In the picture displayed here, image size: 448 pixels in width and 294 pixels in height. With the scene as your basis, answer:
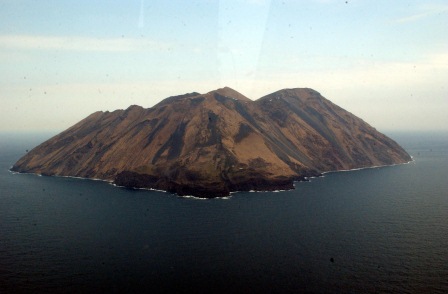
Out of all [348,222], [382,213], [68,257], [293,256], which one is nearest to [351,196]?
[382,213]

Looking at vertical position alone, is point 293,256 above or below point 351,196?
below

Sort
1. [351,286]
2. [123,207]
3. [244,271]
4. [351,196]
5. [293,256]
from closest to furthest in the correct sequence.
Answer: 1. [351,286]
2. [244,271]
3. [293,256]
4. [123,207]
5. [351,196]

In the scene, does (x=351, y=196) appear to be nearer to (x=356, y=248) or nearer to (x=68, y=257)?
(x=356, y=248)

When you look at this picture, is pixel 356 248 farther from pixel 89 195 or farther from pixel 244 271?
pixel 89 195

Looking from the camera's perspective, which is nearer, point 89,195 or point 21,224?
point 21,224

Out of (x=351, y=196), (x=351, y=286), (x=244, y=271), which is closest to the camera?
(x=351, y=286)

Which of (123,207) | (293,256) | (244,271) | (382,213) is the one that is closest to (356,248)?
(293,256)
